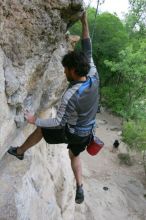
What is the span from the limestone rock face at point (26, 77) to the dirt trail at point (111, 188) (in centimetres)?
550

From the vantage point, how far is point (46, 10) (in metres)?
5.50

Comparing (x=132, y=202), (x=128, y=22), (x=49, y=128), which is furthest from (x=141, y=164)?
(x=128, y=22)

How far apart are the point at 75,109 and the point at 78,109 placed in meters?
0.06

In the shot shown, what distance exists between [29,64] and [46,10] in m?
0.91

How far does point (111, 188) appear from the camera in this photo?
1650cm

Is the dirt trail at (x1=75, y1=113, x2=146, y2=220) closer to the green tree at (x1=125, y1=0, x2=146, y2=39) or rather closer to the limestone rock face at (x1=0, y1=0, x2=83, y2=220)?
the limestone rock face at (x1=0, y1=0, x2=83, y2=220)

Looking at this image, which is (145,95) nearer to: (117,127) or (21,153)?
(117,127)

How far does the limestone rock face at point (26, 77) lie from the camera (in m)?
5.25

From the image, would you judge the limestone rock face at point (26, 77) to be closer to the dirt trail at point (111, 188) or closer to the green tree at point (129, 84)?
the dirt trail at point (111, 188)

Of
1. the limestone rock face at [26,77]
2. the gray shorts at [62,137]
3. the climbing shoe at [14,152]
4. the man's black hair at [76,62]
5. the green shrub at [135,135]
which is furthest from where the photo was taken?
the green shrub at [135,135]

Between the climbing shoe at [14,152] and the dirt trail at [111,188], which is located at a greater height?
the climbing shoe at [14,152]

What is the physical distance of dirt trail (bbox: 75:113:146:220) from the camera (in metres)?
14.0

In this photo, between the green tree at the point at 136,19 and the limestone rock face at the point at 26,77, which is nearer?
the limestone rock face at the point at 26,77

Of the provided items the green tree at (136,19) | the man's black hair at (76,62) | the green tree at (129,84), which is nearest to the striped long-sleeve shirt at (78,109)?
the man's black hair at (76,62)
